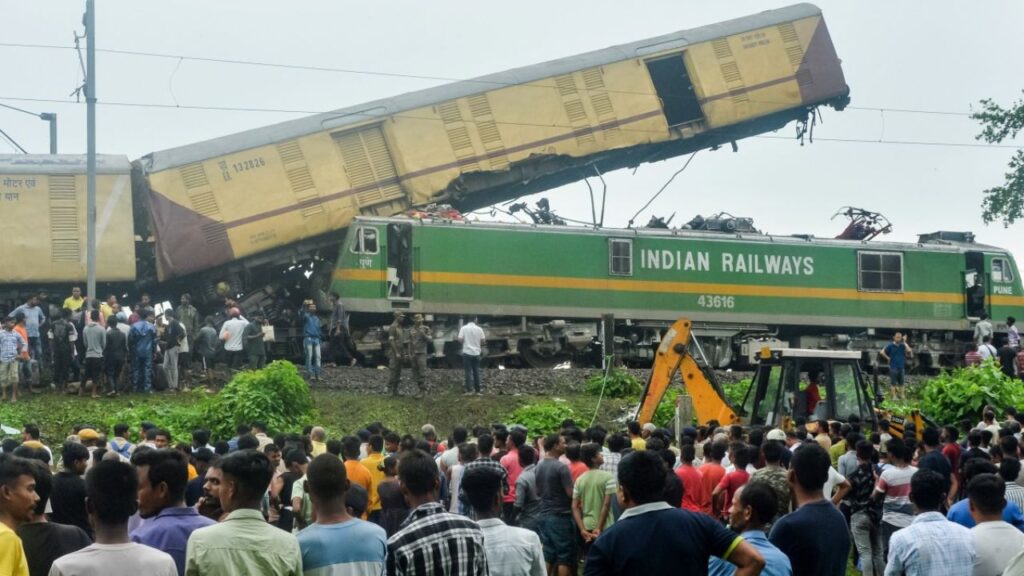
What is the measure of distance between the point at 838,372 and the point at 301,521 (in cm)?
880

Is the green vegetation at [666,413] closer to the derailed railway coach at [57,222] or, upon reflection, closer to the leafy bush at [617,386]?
the leafy bush at [617,386]

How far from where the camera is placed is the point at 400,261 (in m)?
25.3

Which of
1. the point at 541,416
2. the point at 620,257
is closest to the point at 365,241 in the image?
the point at 620,257

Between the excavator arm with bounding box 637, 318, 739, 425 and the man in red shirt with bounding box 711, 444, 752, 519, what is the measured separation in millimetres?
6788

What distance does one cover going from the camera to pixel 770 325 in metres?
28.9

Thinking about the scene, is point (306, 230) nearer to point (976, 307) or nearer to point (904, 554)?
point (976, 307)

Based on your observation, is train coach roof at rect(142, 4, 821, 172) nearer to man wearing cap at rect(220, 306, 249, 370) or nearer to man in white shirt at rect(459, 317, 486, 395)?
man wearing cap at rect(220, 306, 249, 370)

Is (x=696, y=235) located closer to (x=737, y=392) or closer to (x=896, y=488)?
(x=737, y=392)

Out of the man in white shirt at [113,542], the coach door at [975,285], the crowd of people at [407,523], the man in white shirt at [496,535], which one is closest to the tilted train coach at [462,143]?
the coach door at [975,285]

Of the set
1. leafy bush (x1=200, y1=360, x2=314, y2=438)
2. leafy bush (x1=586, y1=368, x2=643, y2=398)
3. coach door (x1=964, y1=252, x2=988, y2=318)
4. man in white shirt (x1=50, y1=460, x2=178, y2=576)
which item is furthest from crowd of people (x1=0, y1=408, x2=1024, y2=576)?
coach door (x1=964, y1=252, x2=988, y2=318)

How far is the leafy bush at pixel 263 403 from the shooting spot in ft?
60.2

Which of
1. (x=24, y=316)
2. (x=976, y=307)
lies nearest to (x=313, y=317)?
(x=24, y=316)

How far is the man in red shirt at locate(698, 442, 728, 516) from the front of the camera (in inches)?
424

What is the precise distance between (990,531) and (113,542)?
4.34 metres
